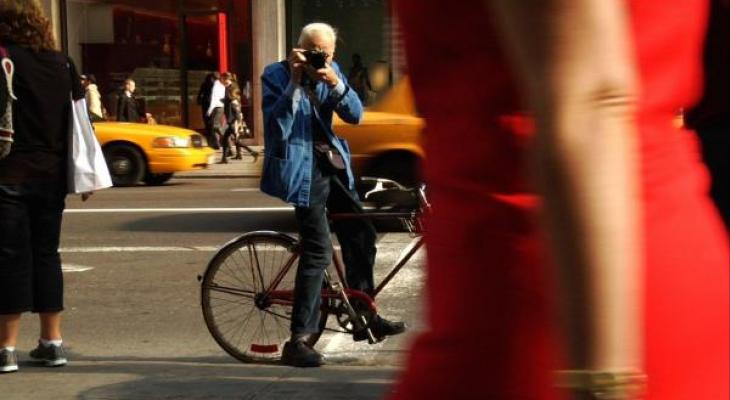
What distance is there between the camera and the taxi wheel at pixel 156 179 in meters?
19.0

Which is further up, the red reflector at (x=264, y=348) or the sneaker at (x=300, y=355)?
the sneaker at (x=300, y=355)

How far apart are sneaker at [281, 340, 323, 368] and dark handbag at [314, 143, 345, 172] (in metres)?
0.89

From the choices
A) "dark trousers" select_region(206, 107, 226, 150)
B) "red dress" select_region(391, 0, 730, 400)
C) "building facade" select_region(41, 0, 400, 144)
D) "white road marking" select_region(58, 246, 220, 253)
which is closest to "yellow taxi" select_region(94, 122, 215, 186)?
"dark trousers" select_region(206, 107, 226, 150)

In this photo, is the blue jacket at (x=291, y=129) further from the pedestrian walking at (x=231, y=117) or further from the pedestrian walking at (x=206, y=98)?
the pedestrian walking at (x=206, y=98)

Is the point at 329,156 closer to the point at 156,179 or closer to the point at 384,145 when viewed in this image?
the point at 384,145

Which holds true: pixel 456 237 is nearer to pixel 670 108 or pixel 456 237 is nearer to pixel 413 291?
pixel 670 108

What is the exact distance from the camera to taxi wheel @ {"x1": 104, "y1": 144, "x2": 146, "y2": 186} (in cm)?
1856

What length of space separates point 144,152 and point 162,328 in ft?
36.6

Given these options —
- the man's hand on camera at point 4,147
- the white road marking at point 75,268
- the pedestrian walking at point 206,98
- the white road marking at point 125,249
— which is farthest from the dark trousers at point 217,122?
the man's hand on camera at point 4,147

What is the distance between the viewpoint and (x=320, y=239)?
657 cm

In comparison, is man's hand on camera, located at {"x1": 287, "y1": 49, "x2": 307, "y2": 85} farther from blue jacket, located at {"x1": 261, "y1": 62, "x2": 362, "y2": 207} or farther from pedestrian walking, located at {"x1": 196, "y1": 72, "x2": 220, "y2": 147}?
pedestrian walking, located at {"x1": 196, "y1": 72, "x2": 220, "y2": 147}

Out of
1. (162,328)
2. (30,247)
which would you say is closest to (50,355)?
(30,247)

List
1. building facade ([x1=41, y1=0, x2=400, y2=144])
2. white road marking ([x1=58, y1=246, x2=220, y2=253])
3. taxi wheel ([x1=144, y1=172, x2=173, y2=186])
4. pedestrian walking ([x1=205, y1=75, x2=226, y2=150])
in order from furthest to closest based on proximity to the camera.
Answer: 1. building facade ([x1=41, y1=0, x2=400, y2=144])
2. pedestrian walking ([x1=205, y1=75, x2=226, y2=150])
3. taxi wheel ([x1=144, y1=172, x2=173, y2=186])
4. white road marking ([x1=58, y1=246, x2=220, y2=253])

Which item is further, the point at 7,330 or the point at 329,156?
the point at 329,156
